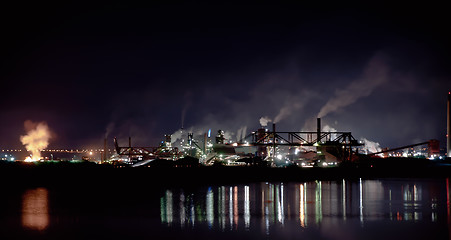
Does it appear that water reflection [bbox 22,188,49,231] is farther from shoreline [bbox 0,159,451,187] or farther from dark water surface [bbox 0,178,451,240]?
shoreline [bbox 0,159,451,187]

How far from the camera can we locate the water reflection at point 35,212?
15844mm

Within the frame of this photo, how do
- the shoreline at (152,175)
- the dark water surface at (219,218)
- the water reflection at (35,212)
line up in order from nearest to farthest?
the dark water surface at (219,218)
the water reflection at (35,212)
the shoreline at (152,175)

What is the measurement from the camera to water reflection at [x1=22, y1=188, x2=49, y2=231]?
15844 millimetres

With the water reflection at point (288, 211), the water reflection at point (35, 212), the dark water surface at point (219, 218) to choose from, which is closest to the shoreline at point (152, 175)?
the water reflection at point (35, 212)

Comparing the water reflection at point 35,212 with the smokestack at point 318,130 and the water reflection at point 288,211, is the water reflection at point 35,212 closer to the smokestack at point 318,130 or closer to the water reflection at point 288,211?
the water reflection at point 288,211

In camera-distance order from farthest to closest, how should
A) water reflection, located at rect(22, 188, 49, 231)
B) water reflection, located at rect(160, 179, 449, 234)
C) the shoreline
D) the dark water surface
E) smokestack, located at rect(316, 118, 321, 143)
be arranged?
smokestack, located at rect(316, 118, 321, 143)
the shoreline
water reflection, located at rect(160, 179, 449, 234)
water reflection, located at rect(22, 188, 49, 231)
the dark water surface

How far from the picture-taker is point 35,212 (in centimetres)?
1917

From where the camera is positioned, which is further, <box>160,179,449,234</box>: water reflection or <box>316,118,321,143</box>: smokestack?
<box>316,118,321,143</box>: smokestack

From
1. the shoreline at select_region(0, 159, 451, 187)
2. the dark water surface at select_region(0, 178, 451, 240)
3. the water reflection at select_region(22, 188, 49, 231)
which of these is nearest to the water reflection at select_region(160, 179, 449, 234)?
the dark water surface at select_region(0, 178, 451, 240)

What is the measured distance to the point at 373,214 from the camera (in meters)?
19.6

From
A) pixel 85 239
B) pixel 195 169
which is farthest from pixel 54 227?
pixel 195 169

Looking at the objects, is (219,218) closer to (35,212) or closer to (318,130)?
(35,212)

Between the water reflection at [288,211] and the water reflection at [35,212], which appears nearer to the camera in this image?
the water reflection at [35,212]

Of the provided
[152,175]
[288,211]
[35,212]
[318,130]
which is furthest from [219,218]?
[318,130]
